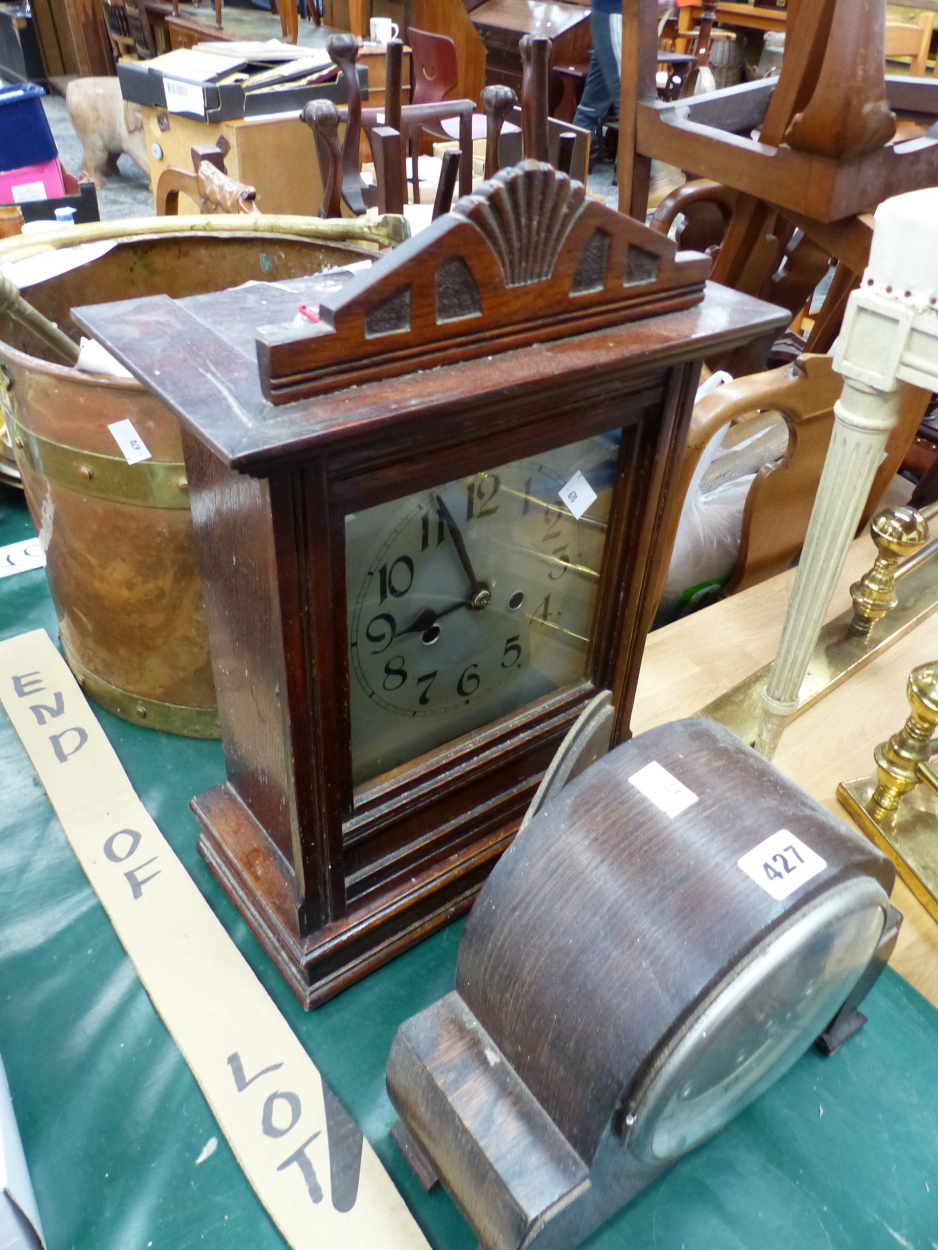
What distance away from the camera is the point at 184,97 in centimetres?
220

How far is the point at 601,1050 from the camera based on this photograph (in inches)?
22.8

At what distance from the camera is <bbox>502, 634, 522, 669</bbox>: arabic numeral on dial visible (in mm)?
876

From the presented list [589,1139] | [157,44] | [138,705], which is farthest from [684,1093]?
[157,44]

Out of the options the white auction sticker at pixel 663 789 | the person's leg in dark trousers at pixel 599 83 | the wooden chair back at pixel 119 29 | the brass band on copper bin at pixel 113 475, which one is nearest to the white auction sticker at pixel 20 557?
the brass band on copper bin at pixel 113 475

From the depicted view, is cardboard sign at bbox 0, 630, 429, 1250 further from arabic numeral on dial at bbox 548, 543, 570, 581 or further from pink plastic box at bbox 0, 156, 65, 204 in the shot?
pink plastic box at bbox 0, 156, 65, 204

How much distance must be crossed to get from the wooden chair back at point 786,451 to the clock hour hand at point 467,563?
0.89 ft

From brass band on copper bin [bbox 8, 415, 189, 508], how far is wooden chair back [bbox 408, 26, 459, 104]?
312cm

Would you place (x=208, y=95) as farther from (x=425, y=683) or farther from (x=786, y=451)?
(x=425, y=683)

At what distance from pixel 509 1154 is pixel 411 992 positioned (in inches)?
11.3

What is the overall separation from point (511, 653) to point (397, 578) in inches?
7.7

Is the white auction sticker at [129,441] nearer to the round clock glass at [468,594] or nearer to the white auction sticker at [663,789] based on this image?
the round clock glass at [468,594]

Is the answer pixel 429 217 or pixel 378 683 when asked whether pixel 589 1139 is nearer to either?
pixel 378 683

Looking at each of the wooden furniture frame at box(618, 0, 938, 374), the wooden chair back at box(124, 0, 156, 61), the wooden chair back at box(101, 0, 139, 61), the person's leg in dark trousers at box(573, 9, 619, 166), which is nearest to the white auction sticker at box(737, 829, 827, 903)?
the wooden furniture frame at box(618, 0, 938, 374)

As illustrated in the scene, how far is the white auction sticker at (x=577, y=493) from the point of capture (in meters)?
0.78
